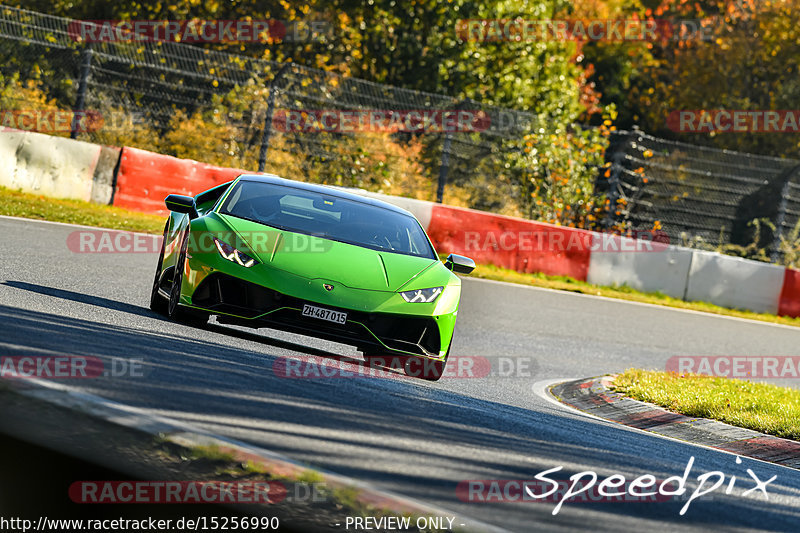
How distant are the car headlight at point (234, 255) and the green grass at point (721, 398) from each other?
12.4ft

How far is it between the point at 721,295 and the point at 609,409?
10992 mm

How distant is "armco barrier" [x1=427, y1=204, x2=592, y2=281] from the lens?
19391 millimetres

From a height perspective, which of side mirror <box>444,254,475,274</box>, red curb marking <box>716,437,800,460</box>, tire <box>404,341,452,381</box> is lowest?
red curb marking <box>716,437,800,460</box>

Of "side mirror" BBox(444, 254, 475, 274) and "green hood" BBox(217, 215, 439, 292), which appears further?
"side mirror" BBox(444, 254, 475, 274)

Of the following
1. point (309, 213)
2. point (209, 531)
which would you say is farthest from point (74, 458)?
point (309, 213)

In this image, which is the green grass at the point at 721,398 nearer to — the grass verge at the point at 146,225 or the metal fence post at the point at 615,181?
the grass verge at the point at 146,225

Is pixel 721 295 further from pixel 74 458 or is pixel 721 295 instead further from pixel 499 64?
pixel 74 458

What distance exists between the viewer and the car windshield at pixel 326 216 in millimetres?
9039

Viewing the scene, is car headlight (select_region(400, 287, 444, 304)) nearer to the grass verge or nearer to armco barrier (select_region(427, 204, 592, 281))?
the grass verge

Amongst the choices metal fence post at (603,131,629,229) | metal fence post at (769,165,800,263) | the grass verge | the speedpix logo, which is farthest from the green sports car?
metal fence post at (769,165,800,263)

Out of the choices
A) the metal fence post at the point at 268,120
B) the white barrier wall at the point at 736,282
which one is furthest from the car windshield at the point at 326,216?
the metal fence post at the point at 268,120

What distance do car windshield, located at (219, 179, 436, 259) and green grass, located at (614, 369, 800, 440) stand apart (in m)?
2.43

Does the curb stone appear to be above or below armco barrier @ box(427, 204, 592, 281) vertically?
below

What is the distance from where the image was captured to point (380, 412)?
240 inches
